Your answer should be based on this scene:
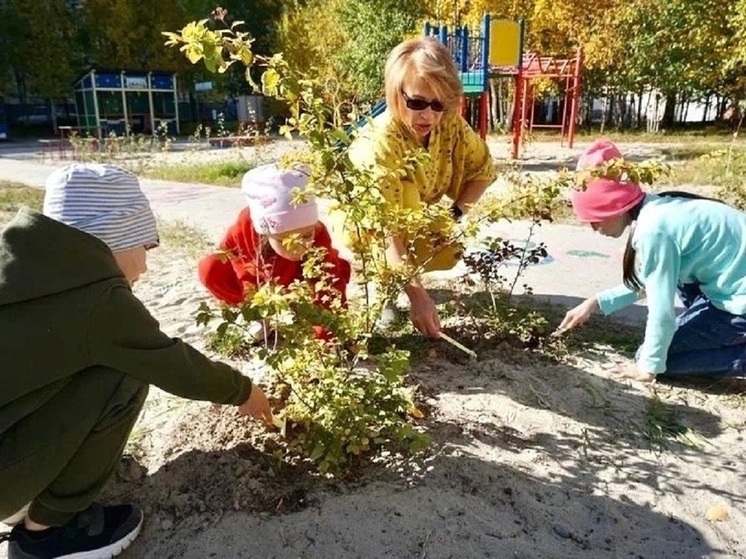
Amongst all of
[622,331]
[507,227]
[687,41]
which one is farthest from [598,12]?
[622,331]

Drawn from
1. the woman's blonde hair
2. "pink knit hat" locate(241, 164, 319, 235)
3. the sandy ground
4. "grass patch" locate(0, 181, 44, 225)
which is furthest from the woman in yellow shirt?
"grass patch" locate(0, 181, 44, 225)

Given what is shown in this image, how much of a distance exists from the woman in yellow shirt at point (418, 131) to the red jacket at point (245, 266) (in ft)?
1.15

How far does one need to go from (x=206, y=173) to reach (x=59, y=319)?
914 centimetres

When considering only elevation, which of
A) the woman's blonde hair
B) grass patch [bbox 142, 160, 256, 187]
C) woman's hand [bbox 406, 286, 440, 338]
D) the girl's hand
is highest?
the woman's blonde hair

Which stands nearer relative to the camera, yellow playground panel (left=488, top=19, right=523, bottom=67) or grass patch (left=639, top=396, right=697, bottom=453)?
grass patch (left=639, top=396, right=697, bottom=453)

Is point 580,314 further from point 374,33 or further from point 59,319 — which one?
point 374,33

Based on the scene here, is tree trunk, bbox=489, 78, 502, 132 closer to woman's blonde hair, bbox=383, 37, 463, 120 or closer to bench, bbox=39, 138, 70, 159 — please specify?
bench, bbox=39, 138, 70, 159

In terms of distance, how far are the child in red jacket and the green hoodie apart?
584mm

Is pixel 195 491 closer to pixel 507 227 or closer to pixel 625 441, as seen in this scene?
pixel 625 441

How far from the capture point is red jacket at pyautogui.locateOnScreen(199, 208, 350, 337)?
8.91 feet

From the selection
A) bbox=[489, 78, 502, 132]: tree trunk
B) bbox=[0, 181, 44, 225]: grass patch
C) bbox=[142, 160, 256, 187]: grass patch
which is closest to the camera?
bbox=[0, 181, 44, 225]: grass patch

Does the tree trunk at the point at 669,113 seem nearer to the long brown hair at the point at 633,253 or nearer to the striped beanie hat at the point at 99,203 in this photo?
the long brown hair at the point at 633,253

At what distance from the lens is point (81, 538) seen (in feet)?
5.68

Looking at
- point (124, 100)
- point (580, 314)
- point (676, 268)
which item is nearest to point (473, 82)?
point (580, 314)
